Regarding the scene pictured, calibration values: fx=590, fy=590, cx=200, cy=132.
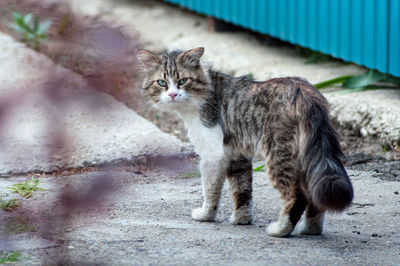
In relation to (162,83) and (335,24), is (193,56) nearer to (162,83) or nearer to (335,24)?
(162,83)

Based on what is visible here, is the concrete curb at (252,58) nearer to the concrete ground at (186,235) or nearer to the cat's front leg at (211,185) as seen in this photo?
the concrete ground at (186,235)

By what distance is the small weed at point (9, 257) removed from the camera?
2920 millimetres

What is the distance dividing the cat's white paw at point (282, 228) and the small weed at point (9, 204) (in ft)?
5.35

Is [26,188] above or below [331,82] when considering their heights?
below

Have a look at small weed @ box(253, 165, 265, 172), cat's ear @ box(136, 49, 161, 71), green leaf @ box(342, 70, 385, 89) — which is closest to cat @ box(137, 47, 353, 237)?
cat's ear @ box(136, 49, 161, 71)

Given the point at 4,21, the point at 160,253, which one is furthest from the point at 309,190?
the point at 4,21

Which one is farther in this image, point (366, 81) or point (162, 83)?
point (366, 81)

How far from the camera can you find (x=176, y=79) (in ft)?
13.9

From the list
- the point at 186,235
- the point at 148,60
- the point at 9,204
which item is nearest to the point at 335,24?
the point at 148,60

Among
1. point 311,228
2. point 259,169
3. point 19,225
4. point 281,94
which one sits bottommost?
point 311,228

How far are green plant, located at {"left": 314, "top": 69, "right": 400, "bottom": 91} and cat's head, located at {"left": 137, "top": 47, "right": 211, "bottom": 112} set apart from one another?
7.54 ft

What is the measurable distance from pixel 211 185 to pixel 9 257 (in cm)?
152

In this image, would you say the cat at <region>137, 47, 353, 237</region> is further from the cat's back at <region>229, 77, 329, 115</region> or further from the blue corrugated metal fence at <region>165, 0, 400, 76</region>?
the blue corrugated metal fence at <region>165, 0, 400, 76</region>

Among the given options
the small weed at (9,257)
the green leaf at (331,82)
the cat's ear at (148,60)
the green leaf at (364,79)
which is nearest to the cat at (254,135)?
the cat's ear at (148,60)
